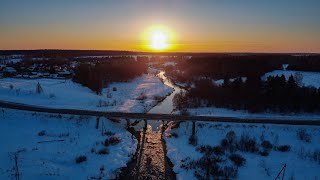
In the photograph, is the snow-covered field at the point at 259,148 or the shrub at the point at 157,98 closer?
the snow-covered field at the point at 259,148

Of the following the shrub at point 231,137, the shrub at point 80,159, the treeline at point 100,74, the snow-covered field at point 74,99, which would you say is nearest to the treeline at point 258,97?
the snow-covered field at point 74,99

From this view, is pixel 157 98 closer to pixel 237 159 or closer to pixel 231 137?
pixel 231 137

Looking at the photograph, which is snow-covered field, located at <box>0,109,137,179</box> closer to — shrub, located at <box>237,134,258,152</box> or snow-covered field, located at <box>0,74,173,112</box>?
snow-covered field, located at <box>0,74,173,112</box>

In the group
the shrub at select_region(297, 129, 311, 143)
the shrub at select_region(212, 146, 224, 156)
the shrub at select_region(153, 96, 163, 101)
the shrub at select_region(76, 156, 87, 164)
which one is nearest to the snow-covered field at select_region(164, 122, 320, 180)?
the shrub at select_region(297, 129, 311, 143)

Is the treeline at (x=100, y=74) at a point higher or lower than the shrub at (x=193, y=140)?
higher

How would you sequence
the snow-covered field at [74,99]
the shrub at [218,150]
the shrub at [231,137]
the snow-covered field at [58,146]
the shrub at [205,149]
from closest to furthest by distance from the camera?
the snow-covered field at [58,146], the shrub at [218,150], the shrub at [205,149], the shrub at [231,137], the snow-covered field at [74,99]

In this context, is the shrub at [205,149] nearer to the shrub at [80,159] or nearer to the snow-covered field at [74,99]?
the shrub at [80,159]
